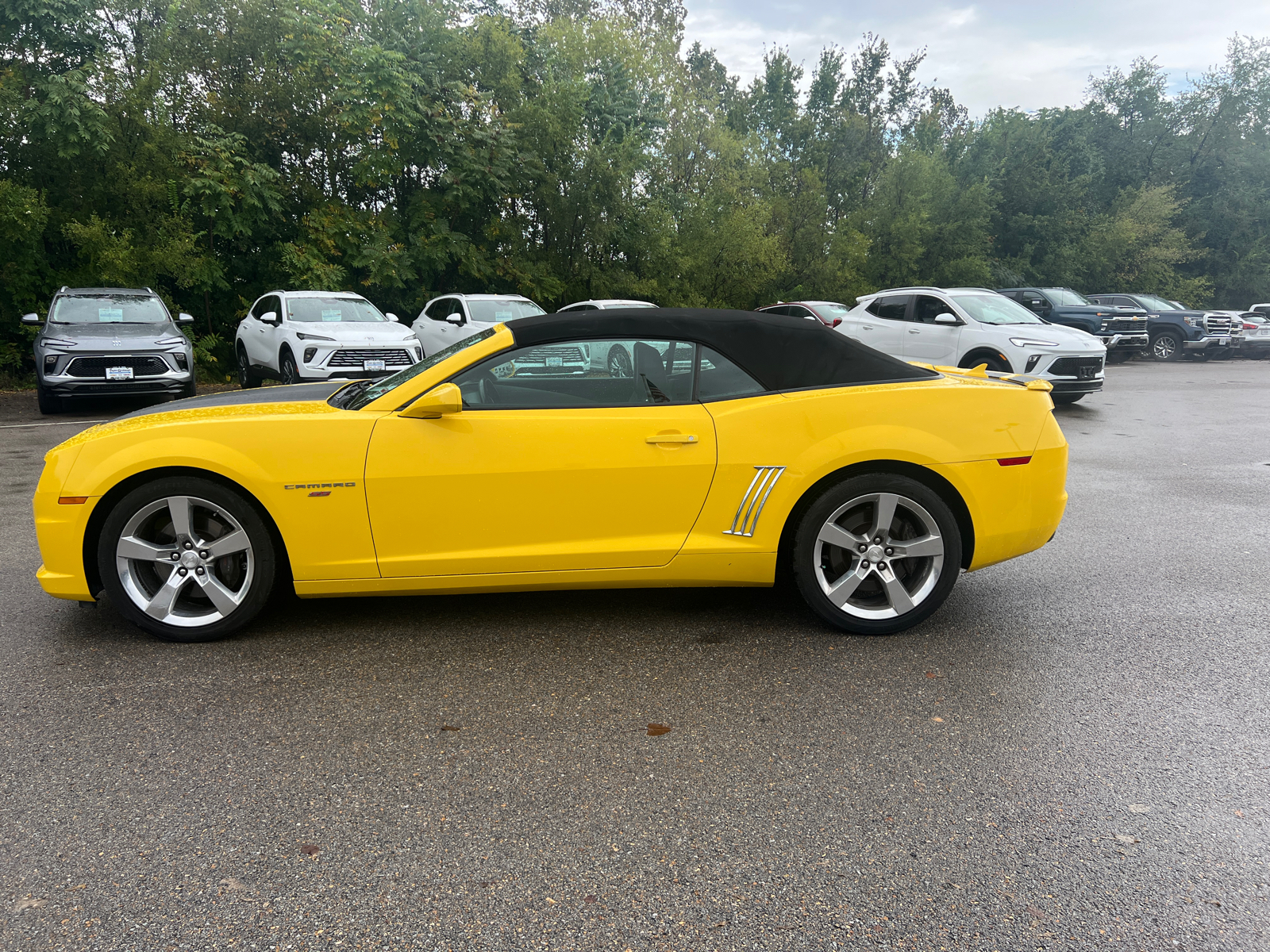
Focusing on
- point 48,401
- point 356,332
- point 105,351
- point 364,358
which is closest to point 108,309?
point 105,351

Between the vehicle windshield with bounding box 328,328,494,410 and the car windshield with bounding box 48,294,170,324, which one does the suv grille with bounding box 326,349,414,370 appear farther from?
the vehicle windshield with bounding box 328,328,494,410

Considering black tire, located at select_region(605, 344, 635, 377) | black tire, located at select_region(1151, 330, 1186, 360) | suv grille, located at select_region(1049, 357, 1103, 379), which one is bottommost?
black tire, located at select_region(1151, 330, 1186, 360)

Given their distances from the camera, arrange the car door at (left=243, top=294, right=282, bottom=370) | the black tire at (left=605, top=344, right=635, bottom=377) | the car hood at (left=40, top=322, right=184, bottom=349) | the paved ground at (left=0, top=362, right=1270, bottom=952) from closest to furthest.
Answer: the paved ground at (left=0, top=362, right=1270, bottom=952) → the black tire at (left=605, top=344, right=635, bottom=377) → the car hood at (left=40, top=322, right=184, bottom=349) → the car door at (left=243, top=294, right=282, bottom=370)

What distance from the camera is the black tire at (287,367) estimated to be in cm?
1359

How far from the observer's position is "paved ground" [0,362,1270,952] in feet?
7.06

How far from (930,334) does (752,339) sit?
10542 millimetres

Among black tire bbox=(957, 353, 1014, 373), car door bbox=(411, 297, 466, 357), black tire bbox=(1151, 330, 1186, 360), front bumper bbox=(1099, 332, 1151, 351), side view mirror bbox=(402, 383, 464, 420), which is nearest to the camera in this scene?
side view mirror bbox=(402, 383, 464, 420)

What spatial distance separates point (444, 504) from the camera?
3727 millimetres

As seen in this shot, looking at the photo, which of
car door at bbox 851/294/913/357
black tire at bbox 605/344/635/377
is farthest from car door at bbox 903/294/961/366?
black tire at bbox 605/344/635/377

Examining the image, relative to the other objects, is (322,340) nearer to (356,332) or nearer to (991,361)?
(356,332)

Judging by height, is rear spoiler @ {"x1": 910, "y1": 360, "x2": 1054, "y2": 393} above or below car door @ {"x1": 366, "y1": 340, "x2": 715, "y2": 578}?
above

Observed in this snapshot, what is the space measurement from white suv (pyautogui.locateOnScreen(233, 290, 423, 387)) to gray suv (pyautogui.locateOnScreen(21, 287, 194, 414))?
4.85 feet

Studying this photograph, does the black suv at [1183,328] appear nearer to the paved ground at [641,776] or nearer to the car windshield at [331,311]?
the car windshield at [331,311]

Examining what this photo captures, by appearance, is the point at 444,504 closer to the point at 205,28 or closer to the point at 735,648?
the point at 735,648
